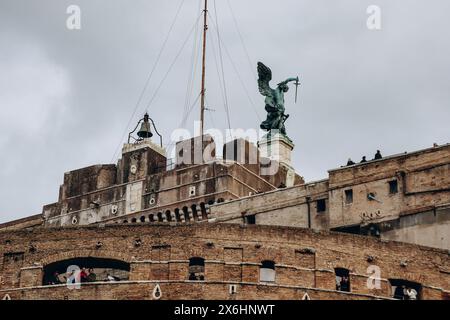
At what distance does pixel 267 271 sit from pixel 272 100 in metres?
22.4

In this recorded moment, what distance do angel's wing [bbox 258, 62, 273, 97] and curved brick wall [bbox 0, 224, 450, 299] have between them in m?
21.3

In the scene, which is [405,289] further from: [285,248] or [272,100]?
[272,100]

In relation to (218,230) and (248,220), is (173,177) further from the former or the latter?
(218,230)

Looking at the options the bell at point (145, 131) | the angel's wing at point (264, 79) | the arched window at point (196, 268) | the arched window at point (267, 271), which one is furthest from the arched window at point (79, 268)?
the angel's wing at point (264, 79)

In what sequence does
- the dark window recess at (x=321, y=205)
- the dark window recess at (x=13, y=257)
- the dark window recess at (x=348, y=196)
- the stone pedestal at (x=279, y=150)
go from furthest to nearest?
the stone pedestal at (x=279, y=150)
the dark window recess at (x=321, y=205)
the dark window recess at (x=348, y=196)
the dark window recess at (x=13, y=257)

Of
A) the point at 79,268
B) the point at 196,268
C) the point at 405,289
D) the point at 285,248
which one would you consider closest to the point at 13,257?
the point at 79,268

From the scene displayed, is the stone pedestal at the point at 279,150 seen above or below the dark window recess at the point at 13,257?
above

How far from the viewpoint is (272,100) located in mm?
78188

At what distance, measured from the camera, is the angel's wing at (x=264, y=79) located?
78.4 metres

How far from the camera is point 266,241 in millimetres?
57875

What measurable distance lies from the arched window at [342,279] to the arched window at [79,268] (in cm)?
954

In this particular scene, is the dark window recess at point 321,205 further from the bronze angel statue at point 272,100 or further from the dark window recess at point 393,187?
the bronze angel statue at point 272,100

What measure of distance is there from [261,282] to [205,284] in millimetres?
2555
